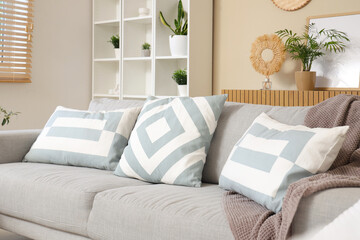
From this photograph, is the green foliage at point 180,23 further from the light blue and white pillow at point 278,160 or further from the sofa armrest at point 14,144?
the light blue and white pillow at point 278,160

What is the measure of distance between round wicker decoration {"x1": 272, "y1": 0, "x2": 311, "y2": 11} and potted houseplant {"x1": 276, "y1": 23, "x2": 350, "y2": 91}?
207 millimetres

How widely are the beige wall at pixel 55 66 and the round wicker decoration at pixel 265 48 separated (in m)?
1.79

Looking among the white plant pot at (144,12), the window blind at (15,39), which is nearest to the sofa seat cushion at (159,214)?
the window blind at (15,39)

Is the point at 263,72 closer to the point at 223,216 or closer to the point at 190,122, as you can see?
the point at 190,122

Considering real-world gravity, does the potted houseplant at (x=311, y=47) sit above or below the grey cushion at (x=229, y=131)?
above

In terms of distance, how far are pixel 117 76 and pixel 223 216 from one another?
3773 millimetres

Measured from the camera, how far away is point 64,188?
2.14 m

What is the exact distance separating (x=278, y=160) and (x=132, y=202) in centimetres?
58

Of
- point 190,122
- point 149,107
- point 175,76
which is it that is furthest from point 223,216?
point 175,76

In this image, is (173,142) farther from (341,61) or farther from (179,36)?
(179,36)

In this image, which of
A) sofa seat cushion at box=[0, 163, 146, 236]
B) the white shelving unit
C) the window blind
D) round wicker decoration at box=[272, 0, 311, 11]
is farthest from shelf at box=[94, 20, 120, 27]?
sofa seat cushion at box=[0, 163, 146, 236]

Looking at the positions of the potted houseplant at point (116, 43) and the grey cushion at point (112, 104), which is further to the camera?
the potted houseplant at point (116, 43)

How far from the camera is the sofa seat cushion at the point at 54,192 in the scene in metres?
2.06

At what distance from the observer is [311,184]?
57.0 inches
